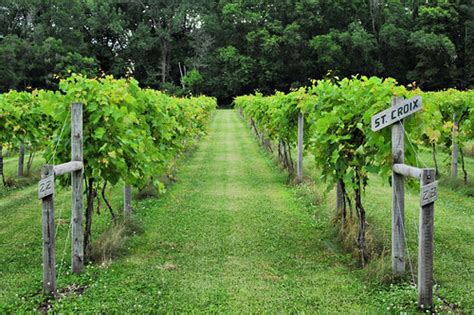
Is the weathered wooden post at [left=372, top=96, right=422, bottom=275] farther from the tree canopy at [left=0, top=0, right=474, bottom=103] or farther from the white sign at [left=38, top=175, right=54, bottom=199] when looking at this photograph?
the tree canopy at [left=0, top=0, right=474, bottom=103]

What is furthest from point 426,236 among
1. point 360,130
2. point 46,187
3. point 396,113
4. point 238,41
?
point 238,41

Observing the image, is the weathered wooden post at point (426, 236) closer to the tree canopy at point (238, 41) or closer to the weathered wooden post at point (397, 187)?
the weathered wooden post at point (397, 187)

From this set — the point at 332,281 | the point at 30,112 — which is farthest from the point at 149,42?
the point at 332,281

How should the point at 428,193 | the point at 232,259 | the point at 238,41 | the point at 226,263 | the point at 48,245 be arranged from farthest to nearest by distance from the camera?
the point at 238,41
the point at 232,259
the point at 226,263
the point at 48,245
the point at 428,193

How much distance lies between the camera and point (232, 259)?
239 inches

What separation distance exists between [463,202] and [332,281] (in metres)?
5.38

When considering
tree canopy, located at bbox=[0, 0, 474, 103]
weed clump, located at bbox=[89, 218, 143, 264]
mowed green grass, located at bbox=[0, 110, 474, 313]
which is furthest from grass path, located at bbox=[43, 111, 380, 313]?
tree canopy, located at bbox=[0, 0, 474, 103]

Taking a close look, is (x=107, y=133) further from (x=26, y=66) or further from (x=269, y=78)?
(x=269, y=78)

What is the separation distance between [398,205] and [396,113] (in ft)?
2.90

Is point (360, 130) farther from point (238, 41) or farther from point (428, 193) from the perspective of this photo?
point (238, 41)

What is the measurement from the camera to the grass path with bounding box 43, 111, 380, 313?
15.3 feet

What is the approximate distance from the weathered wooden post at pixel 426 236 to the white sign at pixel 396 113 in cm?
85

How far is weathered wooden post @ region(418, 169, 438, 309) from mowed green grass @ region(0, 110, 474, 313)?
0.52 feet

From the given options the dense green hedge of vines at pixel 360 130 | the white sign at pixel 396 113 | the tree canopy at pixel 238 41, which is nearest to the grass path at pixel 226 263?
the dense green hedge of vines at pixel 360 130
